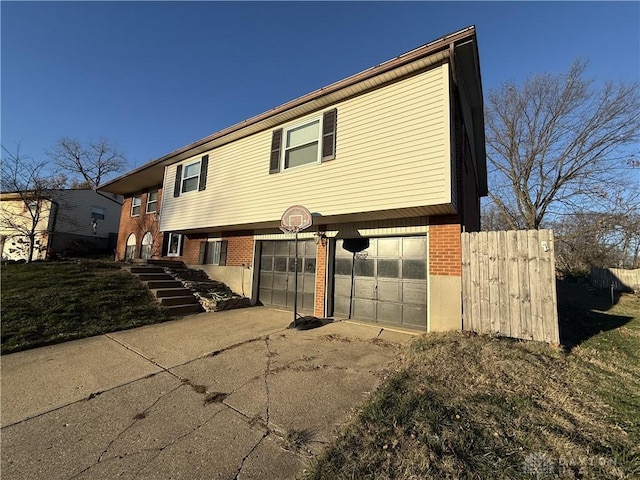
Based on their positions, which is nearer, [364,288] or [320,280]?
[364,288]

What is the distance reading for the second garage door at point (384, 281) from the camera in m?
7.05

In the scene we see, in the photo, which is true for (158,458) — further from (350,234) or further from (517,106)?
(517,106)

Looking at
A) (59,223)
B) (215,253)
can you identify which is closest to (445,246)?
(215,253)

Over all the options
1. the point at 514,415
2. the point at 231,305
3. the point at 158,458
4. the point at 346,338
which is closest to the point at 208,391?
the point at 158,458

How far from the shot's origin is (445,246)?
6.48 m

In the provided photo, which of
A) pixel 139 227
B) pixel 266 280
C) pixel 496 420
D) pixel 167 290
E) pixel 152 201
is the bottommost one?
pixel 496 420

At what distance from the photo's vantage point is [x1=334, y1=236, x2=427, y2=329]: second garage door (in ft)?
23.1

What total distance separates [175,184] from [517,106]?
23358 millimetres

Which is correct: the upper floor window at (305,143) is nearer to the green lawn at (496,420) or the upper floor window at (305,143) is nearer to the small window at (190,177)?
the small window at (190,177)

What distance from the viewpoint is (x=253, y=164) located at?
363 inches

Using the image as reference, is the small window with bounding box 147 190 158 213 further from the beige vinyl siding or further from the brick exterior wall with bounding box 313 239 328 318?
the brick exterior wall with bounding box 313 239 328 318

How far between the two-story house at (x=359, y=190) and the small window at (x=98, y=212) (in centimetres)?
1751

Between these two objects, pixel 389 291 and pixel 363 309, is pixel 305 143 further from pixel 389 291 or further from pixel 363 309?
pixel 363 309

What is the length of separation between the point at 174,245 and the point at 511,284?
14420 millimetres
